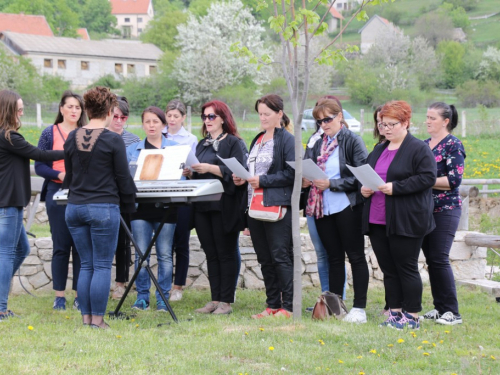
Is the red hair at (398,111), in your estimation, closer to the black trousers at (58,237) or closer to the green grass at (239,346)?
the green grass at (239,346)

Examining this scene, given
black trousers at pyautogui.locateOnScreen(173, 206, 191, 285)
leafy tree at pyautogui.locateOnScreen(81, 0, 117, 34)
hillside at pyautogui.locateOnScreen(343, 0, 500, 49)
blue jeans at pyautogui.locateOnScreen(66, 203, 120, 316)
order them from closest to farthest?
blue jeans at pyautogui.locateOnScreen(66, 203, 120, 316) → black trousers at pyautogui.locateOnScreen(173, 206, 191, 285) → hillside at pyautogui.locateOnScreen(343, 0, 500, 49) → leafy tree at pyautogui.locateOnScreen(81, 0, 117, 34)

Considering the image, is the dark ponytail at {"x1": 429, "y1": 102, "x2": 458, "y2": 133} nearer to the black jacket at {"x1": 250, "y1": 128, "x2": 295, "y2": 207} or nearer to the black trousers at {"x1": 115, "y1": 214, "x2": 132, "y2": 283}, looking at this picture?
the black jacket at {"x1": 250, "y1": 128, "x2": 295, "y2": 207}

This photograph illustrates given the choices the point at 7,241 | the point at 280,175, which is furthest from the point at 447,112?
the point at 7,241

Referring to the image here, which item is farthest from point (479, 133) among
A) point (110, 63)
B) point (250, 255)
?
point (110, 63)

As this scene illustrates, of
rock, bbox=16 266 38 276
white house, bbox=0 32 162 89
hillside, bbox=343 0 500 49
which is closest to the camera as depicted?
rock, bbox=16 266 38 276

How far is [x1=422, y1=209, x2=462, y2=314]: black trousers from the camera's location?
6066mm

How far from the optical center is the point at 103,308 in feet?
18.8

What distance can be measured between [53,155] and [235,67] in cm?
3834

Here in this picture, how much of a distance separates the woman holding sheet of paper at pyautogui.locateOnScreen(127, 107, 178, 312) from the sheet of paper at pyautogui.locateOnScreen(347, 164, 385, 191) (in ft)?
6.28

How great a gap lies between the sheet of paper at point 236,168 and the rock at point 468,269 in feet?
10.9

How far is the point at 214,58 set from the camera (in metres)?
43.4

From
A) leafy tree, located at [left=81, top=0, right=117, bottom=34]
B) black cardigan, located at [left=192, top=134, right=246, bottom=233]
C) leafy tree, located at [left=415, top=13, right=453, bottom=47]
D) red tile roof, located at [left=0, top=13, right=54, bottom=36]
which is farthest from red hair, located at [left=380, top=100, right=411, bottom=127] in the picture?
leafy tree, located at [left=81, top=0, right=117, bottom=34]

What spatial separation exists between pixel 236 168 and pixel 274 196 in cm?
42

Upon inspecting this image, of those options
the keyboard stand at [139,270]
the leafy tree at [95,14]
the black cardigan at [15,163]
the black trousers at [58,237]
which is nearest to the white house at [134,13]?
the leafy tree at [95,14]
